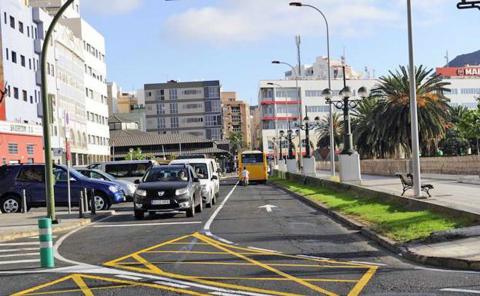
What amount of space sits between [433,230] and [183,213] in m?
11.6

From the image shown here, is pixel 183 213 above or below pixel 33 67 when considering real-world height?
below

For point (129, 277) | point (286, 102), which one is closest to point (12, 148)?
point (129, 277)

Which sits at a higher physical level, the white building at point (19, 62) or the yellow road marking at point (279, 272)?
the white building at point (19, 62)

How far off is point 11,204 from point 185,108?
5067 inches

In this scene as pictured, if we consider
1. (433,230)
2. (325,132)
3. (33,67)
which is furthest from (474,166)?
(325,132)

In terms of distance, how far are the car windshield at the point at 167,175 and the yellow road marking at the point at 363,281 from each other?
12.5 m

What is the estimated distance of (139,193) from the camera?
794 inches

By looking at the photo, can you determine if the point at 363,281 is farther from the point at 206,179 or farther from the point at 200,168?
the point at 200,168

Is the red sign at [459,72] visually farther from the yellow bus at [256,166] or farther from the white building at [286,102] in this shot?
the yellow bus at [256,166]

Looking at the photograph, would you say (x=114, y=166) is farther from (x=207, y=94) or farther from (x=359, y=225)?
(x=207, y=94)

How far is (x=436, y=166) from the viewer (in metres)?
44.9

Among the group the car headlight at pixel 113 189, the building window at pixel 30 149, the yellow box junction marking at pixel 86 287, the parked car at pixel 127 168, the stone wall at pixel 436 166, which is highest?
the building window at pixel 30 149

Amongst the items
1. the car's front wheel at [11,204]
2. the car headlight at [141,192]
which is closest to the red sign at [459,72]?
the car's front wheel at [11,204]

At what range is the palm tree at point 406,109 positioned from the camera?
5384 cm
